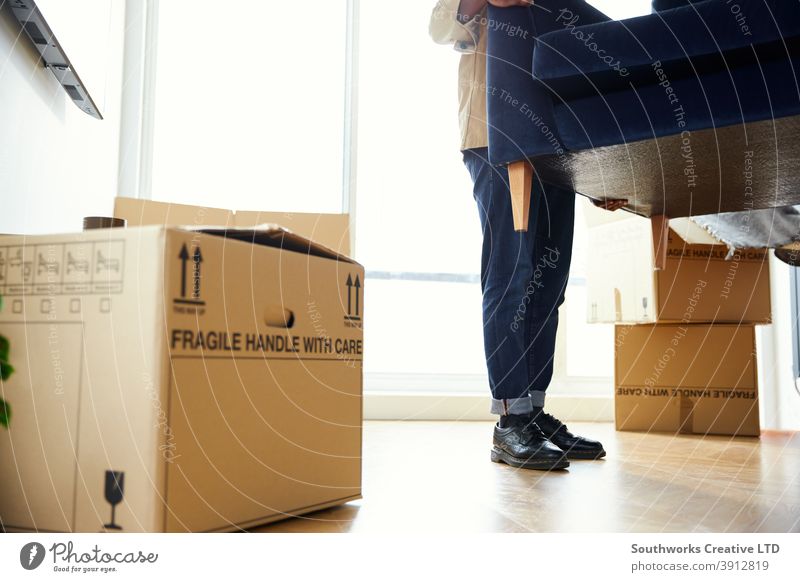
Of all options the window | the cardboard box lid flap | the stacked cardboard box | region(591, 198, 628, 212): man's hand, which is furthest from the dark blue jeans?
the window

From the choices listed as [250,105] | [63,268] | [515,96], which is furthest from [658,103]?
[250,105]

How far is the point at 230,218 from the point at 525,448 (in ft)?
3.04

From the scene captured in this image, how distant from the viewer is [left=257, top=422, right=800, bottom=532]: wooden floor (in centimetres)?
83

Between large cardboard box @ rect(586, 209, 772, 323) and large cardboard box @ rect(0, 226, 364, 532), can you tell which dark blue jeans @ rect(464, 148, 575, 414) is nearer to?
large cardboard box @ rect(0, 226, 364, 532)

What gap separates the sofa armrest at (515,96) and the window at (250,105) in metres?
1.62

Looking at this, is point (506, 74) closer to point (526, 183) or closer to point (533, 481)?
point (526, 183)

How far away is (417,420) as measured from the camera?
253cm

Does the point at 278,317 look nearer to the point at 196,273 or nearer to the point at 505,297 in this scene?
the point at 196,273

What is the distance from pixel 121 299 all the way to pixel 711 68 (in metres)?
0.85

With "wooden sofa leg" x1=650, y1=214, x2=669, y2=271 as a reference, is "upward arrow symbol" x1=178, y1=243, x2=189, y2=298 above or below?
below

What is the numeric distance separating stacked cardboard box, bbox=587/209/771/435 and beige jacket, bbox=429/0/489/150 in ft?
2.92

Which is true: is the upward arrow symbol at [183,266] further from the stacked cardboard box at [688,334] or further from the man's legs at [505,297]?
the stacked cardboard box at [688,334]

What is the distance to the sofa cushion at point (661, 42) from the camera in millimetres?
896

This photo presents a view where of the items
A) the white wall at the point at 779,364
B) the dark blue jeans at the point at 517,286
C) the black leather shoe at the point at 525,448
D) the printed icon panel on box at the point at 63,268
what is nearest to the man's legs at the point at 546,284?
the dark blue jeans at the point at 517,286
